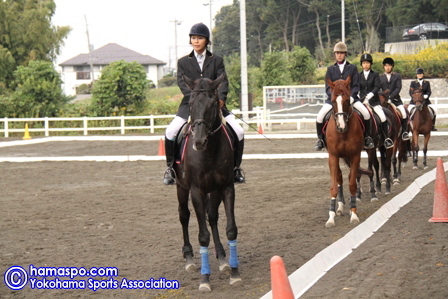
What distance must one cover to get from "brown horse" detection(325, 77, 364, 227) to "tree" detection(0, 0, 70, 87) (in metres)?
44.0

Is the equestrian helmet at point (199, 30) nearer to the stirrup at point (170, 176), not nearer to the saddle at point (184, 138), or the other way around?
the saddle at point (184, 138)

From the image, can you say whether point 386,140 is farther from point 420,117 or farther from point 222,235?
point 420,117

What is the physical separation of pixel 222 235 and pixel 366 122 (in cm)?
373

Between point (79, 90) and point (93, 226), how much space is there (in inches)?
3668

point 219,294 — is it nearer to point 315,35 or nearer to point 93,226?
point 93,226

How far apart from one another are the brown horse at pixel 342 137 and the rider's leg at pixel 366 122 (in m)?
0.43

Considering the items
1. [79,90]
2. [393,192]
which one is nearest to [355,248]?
[393,192]

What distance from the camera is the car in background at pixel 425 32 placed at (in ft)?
175

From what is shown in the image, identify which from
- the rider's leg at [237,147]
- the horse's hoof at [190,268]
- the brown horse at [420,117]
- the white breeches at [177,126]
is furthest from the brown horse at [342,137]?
the brown horse at [420,117]

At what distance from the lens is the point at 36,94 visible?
1713 inches

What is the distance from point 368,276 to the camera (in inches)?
267

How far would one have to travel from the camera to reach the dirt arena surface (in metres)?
6.77

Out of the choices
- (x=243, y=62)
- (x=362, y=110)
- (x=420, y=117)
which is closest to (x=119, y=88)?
(x=243, y=62)

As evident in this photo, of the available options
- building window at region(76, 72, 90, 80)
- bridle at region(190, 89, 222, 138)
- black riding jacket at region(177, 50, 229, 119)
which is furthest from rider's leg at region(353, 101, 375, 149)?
building window at region(76, 72, 90, 80)
